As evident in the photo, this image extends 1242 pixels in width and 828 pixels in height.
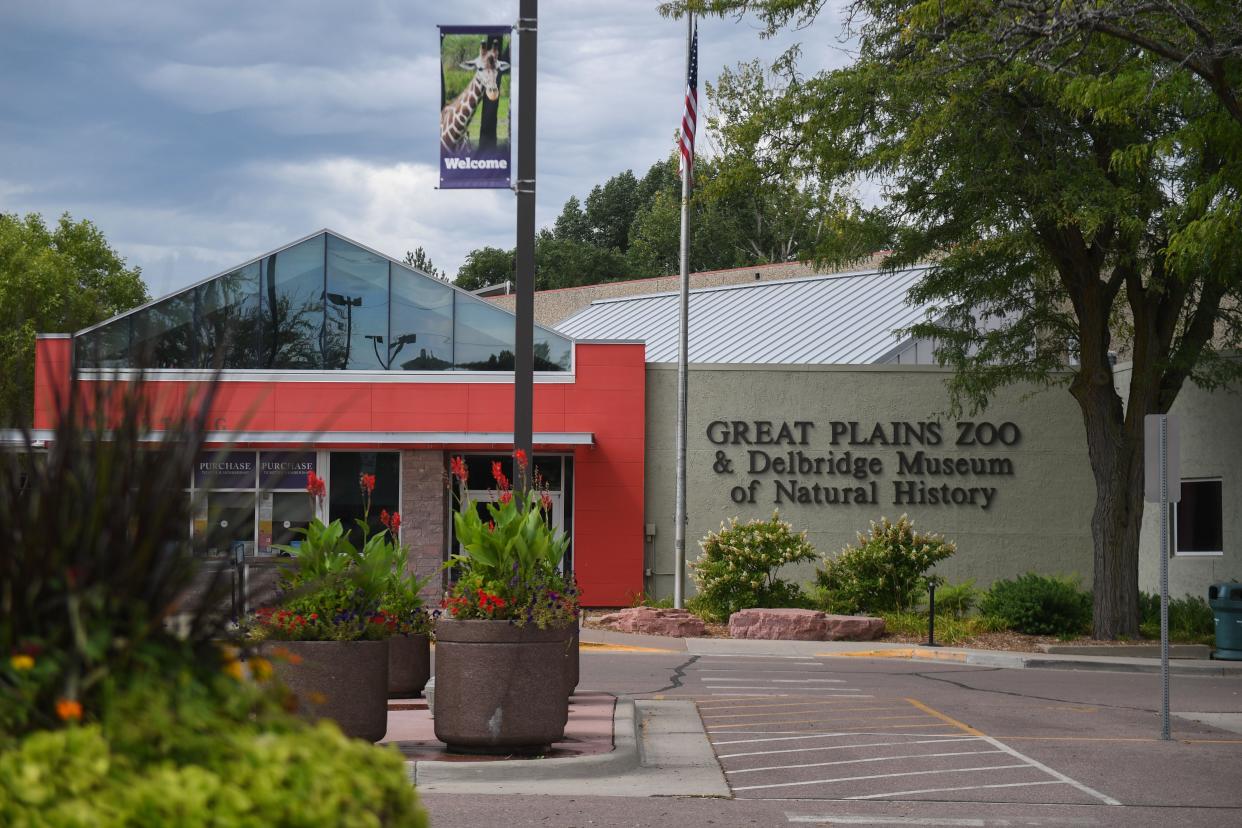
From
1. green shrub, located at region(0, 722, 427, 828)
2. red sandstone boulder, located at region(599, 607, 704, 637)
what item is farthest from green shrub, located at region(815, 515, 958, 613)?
green shrub, located at region(0, 722, 427, 828)

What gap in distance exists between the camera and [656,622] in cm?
2345

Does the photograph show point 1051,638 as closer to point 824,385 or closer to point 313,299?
point 824,385

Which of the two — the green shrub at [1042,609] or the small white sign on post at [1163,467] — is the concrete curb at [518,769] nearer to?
the small white sign on post at [1163,467]

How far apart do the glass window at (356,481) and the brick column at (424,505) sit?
24cm

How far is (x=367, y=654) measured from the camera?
9391mm

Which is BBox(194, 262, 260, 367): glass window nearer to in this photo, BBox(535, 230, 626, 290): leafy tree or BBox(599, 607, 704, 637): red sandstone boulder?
BBox(599, 607, 704, 637): red sandstone boulder

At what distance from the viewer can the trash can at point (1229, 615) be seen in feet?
66.1

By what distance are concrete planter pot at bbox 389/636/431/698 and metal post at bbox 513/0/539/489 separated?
6.13 feet

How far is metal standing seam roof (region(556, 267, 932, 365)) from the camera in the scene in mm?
31672

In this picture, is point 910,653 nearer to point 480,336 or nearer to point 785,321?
point 480,336

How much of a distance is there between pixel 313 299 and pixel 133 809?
1002 inches

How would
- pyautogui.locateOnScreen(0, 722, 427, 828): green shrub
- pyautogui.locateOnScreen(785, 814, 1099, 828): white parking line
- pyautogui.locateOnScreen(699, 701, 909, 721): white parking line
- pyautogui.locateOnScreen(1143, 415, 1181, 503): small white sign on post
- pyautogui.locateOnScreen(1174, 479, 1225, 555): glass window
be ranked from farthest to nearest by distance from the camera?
pyautogui.locateOnScreen(1174, 479, 1225, 555): glass window → pyautogui.locateOnScreen(699, 701, 909, 721): white parking line → pyautogui.locateOnScreen(1143, 415, 1181, 503): small white sign on post → pyautogui.locateOnScreen(785, 814, 1099, 828): white parking line → pyautogui.locateOnScreen(0, 722, 427, 828): green shrub

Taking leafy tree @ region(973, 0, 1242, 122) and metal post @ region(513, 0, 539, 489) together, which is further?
metal post @ region(513, 0, 539, 489)

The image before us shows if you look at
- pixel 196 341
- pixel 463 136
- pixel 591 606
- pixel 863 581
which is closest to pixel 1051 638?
pixel 863 581
